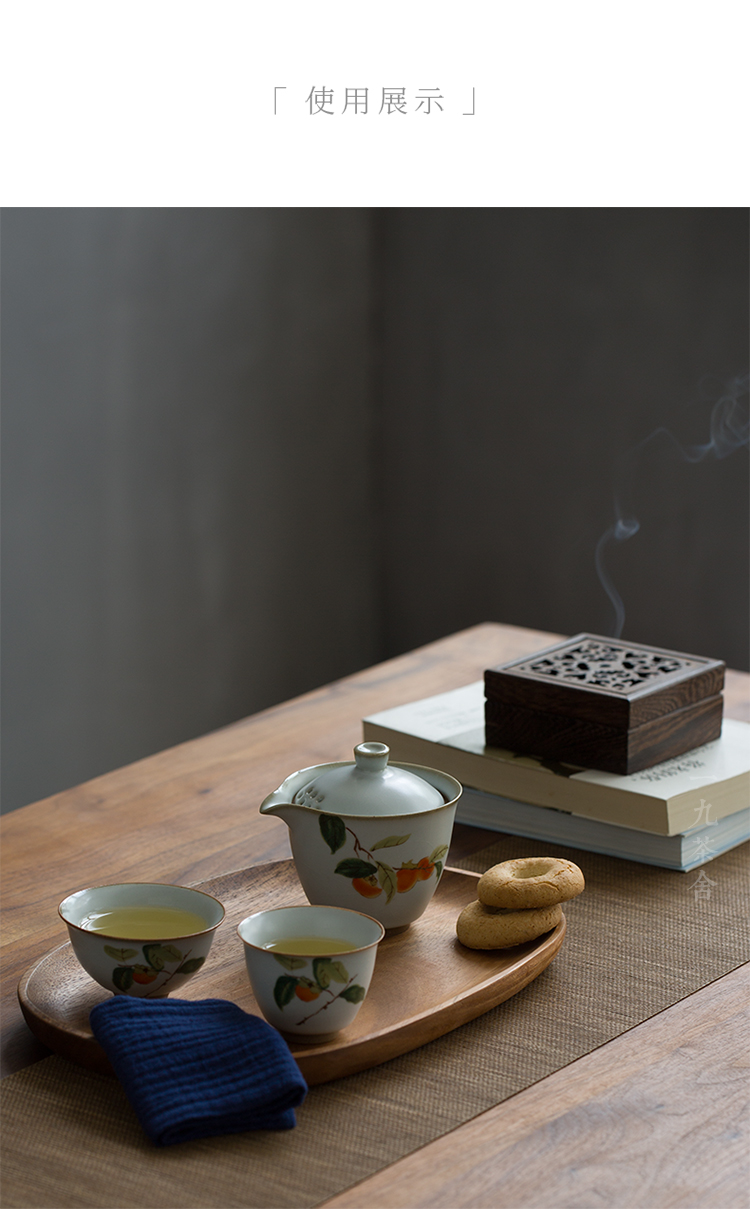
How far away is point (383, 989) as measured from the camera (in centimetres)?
77

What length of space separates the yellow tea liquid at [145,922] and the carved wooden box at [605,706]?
417 millimetres

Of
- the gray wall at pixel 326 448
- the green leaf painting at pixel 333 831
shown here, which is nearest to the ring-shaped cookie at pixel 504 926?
the green leaf painting at pixel 333 831

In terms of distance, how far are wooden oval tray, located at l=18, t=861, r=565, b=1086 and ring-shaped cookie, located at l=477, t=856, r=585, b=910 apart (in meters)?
0.03

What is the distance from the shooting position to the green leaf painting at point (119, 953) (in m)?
0.70

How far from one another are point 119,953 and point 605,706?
486 mm

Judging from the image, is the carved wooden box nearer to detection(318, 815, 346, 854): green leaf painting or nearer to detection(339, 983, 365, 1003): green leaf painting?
detection(318, 815, 346, 854): green leaf painting

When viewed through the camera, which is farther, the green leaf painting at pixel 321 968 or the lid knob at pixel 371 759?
the lid knob at pixel 371 759

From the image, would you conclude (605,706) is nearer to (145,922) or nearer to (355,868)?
(355,868)

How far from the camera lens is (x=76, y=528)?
2.29 meters

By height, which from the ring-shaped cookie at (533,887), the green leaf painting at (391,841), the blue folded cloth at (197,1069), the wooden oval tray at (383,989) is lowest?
the wooden oval tray at (383,989)

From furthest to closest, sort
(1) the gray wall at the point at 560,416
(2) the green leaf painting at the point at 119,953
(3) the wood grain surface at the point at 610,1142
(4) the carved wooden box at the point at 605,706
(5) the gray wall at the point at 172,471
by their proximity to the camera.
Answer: (1) the gray wall at the point at 560,416
(5) the gray wall at the point at 172,471
(4) the carved wooden box at the point at 605,706
(2) the green leaf painting at the point at 119,953
(3) the wood grain surface at the point at 610,1142

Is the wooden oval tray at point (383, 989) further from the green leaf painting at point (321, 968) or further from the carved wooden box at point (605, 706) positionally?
the carved wooden box at point (605, 706)
